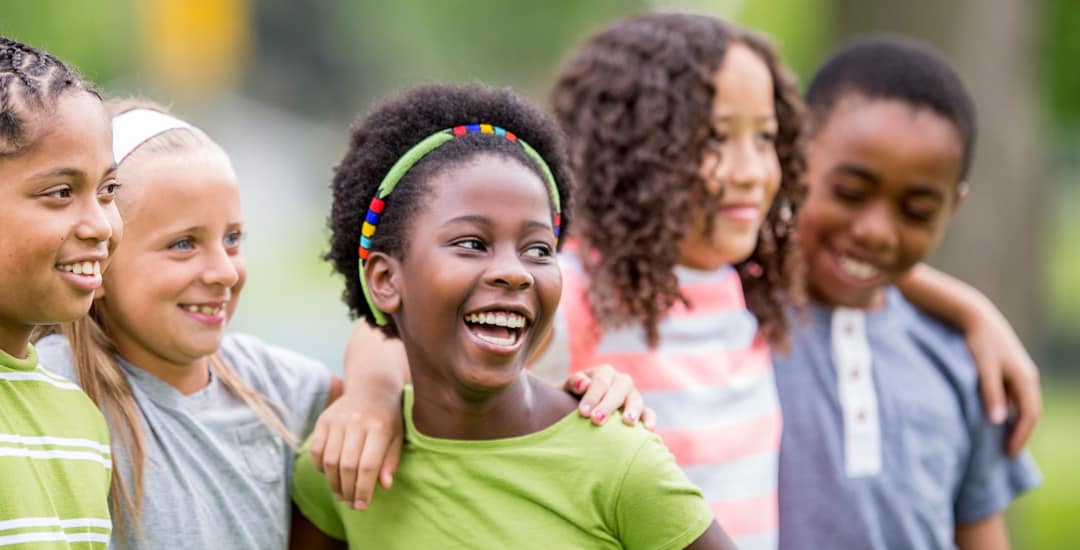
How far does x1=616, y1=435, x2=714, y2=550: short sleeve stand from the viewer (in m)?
2.44

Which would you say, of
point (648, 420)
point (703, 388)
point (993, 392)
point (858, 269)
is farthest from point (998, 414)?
point (648, 420)

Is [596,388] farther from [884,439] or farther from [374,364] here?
[884,439]

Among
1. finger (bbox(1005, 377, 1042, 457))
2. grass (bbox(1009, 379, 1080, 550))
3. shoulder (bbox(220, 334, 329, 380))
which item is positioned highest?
shoulder (bbox(220, 334, 329, 380))

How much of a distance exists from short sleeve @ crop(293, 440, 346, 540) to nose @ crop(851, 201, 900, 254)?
1.66 meters

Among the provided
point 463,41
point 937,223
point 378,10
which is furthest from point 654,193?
point 378,10

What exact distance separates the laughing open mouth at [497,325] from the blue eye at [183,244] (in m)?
0.60

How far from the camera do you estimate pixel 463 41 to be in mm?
26594

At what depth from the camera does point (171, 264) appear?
8.52 ft

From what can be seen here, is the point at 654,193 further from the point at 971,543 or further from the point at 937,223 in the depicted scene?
the point at 971,543

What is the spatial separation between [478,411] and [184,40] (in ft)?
56.3

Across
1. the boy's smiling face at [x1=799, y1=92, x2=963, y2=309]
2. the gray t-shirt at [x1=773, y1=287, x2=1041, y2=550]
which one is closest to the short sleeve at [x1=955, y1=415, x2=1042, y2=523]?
the gray t-shirt at [x1=773, y1=287, x2=1041, y2=550]

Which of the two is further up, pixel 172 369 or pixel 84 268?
pixel 84 268

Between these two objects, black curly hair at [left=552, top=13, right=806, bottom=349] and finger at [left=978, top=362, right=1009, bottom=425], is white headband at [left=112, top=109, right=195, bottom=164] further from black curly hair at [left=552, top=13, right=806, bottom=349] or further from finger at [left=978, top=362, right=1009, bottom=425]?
finger at [left=978, top=362, right=1009, bottom=425]

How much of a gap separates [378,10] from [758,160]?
2596cm
